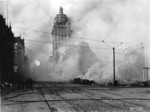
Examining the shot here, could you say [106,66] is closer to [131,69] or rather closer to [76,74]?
[131,69]

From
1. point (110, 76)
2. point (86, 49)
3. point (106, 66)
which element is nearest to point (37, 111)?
point (110, 76)

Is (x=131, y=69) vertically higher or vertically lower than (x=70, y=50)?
lower

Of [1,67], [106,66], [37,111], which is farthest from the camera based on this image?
[106,66]

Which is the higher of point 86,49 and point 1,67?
point 86,49

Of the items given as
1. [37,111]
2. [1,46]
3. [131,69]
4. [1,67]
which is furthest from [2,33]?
[37,111]

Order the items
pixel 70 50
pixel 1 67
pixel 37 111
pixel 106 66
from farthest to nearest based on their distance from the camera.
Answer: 1. pixel 70 50
2. pixel 106 66
3. pixel 1 67
4. pixel 37 111

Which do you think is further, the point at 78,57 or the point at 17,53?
the point at 17,53

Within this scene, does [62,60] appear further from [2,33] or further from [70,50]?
[2,33]

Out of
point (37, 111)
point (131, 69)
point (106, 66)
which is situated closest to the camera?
point (37, 111)

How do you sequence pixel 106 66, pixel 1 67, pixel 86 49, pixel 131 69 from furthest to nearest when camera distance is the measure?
pixel 86 49 → pixel 106 66 → pixel 131 69 → pixel 1 67
